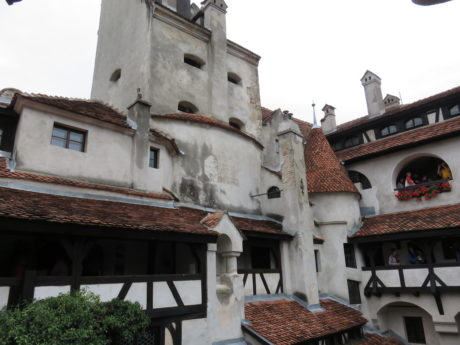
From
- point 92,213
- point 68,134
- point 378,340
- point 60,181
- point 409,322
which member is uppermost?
point 68,134

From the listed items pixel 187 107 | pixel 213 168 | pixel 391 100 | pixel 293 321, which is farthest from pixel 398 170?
pixel 187 107

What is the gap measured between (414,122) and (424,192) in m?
4.32

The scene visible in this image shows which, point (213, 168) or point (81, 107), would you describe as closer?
point (81, 107)

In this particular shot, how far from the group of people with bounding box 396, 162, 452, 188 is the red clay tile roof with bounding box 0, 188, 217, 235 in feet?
40.3

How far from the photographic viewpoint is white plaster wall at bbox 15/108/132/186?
1030 cm

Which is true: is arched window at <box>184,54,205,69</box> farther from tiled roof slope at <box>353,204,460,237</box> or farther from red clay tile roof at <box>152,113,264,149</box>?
tiled roof slope at <box>353,204,460,237</box>

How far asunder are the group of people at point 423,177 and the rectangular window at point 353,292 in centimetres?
569

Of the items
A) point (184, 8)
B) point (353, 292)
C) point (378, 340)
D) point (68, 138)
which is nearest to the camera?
point (68, 138)

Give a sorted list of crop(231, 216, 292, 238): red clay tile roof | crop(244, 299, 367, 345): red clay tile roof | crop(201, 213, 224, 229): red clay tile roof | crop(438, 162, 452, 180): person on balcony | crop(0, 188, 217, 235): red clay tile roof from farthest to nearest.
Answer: crop(438, 162, 452, 180): person on balcony → crop(231, 216, 292, 238): red clay tile roof → crop(244, 299, 367, 345): red clay tile roof → crop(201, 213, 224, 229): red clay tile roof → crop(0, 188, 217, 235): red clay tile roof

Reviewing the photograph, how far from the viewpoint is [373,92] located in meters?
23.1

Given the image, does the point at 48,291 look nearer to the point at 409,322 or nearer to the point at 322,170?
the point at 322,170

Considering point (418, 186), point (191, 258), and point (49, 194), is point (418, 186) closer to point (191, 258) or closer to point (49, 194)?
point (191, 258)

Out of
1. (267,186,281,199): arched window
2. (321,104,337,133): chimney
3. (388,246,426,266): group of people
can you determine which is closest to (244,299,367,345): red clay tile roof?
(388,246,426,266): group of people

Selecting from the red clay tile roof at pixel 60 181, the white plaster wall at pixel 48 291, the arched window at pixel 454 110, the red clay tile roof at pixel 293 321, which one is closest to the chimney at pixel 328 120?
the arched window at pixel 454 110
